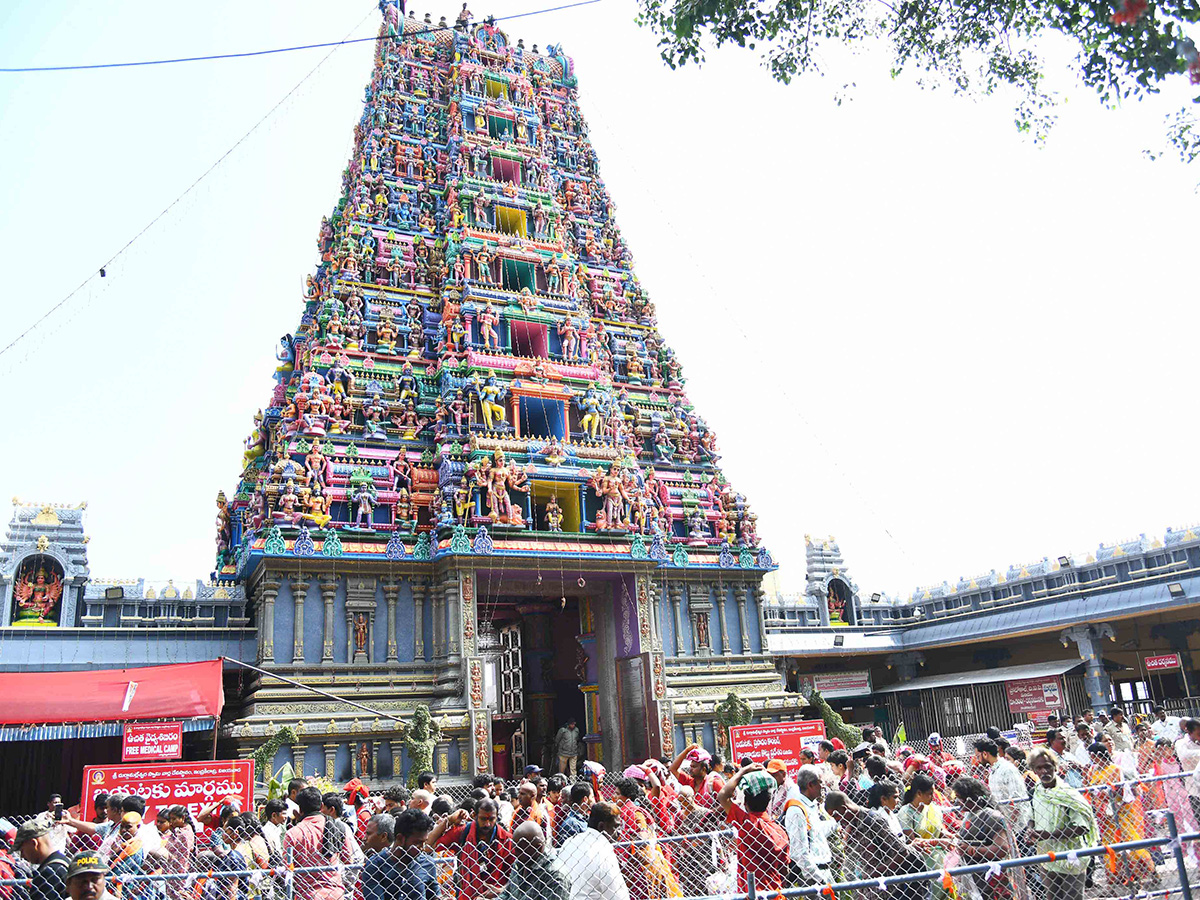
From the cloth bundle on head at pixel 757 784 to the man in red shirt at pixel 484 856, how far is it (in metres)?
1.97

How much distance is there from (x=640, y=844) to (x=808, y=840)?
55.0 inches

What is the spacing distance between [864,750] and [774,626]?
70.8 feet

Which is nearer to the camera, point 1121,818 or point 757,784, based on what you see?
point 757,784

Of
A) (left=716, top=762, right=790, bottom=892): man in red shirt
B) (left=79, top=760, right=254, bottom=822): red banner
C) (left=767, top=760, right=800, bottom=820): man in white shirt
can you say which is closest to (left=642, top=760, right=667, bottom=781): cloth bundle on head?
(left=767, top=760, right=800, bottom=820): man in white shirt

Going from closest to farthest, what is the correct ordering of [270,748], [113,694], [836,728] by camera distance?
[113,694], [270,748], [836,728]

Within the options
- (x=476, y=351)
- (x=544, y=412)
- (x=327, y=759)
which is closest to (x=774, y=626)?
(x=544, y=412)

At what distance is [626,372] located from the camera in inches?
1236

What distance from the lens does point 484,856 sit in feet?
25.0

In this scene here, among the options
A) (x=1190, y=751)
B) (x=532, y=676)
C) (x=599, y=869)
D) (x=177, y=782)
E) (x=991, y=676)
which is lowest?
(x=599, y=869)

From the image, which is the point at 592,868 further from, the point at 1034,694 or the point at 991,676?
the point at 991,676

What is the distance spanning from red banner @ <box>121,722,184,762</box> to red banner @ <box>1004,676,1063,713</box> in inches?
956

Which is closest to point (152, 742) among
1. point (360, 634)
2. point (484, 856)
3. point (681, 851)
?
point (360, 634)

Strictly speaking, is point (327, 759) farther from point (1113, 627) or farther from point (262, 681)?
point (1113, 627)

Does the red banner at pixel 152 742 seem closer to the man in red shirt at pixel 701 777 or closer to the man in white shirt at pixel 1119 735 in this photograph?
the man in red shirt at pixel 701 777
